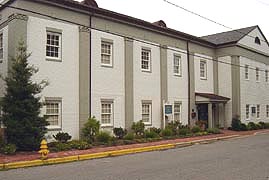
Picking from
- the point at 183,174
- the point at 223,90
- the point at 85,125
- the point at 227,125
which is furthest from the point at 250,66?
the point at 183,174

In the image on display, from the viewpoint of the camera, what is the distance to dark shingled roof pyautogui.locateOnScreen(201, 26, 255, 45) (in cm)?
3165

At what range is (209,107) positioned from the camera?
27828 millimetres

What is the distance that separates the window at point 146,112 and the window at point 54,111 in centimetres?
689

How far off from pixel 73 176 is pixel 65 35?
10767mm

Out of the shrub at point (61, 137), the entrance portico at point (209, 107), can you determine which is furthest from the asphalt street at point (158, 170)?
the entrance portico at point (209, 107)

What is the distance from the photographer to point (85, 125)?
19.0 meters

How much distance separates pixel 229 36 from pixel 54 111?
20.9 m

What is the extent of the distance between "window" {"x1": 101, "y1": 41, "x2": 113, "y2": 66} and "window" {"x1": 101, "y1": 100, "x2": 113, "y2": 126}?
2.37 meters

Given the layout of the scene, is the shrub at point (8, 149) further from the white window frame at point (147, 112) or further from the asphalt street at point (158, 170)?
the white window frame at point (147, 112)

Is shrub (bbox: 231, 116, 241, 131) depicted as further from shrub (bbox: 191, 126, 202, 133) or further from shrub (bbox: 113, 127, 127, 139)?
shrub (bbox: 113, 127, 127, 139)

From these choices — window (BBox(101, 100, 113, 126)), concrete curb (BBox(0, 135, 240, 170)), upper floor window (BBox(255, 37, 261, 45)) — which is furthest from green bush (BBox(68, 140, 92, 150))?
upper floor window (BBox(255, 37, 261, 45))

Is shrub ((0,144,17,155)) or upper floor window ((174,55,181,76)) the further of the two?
upper floor window ((174,55,181,76))

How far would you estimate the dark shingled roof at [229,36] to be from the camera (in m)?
31.6

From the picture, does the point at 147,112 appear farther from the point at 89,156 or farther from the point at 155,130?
the point at 89,156
